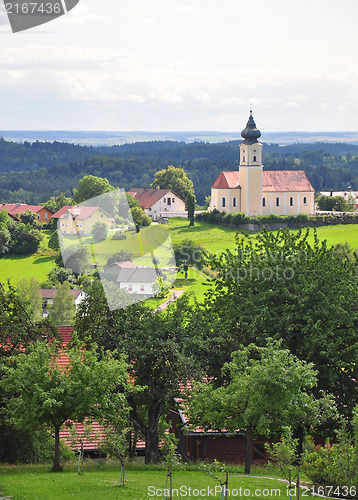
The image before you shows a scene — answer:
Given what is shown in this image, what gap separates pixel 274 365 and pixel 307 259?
27.3 ft

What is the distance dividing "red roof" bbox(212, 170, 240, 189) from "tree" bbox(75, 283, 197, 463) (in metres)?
83.6

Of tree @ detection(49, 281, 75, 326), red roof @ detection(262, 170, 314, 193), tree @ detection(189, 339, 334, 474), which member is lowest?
tree @ detection(49, 281, 75, 326)

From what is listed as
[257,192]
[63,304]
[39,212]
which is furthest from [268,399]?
[39,212]

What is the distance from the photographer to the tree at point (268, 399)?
1483cm

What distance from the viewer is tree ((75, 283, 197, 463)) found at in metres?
18.9

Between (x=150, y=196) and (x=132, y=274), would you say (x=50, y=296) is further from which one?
(x=150, y=196)

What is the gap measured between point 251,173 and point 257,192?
3.05 metres

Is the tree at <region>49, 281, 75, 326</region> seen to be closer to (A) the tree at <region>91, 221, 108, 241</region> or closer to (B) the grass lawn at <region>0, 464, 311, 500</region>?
(A) the tree at <region>91, 221, 108, 241</region>

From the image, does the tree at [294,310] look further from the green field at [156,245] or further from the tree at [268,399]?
the green field at [156,245]

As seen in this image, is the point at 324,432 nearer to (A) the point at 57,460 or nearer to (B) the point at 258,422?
(B) the point at 258,422

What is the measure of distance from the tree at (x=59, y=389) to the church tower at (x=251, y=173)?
8643cm

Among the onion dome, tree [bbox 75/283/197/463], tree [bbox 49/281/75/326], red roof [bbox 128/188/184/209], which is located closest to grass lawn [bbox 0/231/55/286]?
tree [bbox 49/281/75/326]

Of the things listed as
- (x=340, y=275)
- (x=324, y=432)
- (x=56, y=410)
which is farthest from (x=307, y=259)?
(x=56, y=410)

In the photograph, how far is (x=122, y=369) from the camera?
52.0 ft
